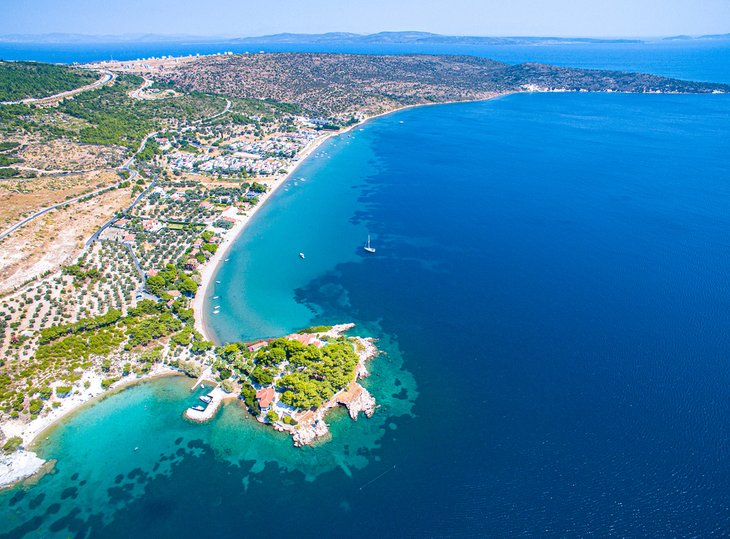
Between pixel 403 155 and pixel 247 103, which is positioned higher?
pixel 247 103

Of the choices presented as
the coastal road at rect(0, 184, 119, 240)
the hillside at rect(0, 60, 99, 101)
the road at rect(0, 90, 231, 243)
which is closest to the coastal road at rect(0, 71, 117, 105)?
the hillside at rect(0, 60, 99, 101)

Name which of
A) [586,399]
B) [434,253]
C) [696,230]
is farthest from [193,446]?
[696,230]

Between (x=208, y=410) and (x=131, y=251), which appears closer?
(x=208, y=410)

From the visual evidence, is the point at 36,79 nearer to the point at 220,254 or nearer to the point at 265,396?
the point at 220,254

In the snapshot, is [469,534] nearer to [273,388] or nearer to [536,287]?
[273,388]

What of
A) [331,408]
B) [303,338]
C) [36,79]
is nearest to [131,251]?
[303,338]

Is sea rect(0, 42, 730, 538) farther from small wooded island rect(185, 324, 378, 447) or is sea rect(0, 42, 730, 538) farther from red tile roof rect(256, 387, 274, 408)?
red tile roof rect(256, 387, 274, 408)
